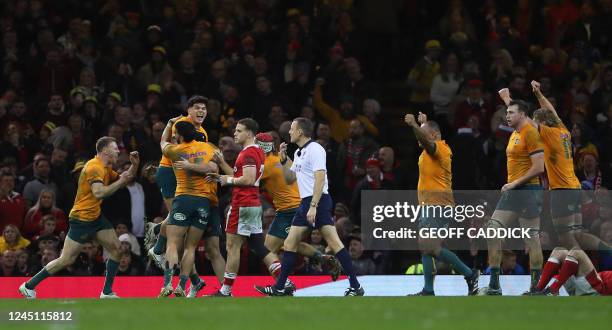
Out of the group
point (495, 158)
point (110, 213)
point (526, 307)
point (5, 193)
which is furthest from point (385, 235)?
point (526, 307)

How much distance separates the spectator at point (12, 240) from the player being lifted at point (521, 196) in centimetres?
737

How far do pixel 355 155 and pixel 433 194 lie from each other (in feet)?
17.9

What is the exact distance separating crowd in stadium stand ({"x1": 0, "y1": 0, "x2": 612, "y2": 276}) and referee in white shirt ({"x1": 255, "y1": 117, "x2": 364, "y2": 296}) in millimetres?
3416

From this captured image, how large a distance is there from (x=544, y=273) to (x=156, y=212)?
23.8ft

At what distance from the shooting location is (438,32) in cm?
2630

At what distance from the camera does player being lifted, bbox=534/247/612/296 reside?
16.3 m

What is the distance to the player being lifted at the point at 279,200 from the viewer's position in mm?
17234

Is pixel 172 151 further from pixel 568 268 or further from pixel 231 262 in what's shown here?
pixel 568 268

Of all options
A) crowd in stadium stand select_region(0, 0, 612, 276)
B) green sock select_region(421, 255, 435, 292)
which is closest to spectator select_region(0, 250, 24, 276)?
crowd in stadium stand select_region(0, 0, 612, 276)

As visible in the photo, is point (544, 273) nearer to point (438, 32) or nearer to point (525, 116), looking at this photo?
point (525, 116)

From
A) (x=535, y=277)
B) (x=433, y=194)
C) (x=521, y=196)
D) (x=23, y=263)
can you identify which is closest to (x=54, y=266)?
(x=23, y=263)

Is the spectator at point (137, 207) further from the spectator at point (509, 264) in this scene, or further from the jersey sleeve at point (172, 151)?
the spectator at point (509, 264)

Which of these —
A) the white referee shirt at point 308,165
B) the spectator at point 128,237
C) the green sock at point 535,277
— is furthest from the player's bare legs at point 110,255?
the green sock at point 535,277

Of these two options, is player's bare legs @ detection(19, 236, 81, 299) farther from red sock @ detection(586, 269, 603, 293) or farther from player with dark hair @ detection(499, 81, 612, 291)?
red sock @ detection(586, 269, 603, 293)
